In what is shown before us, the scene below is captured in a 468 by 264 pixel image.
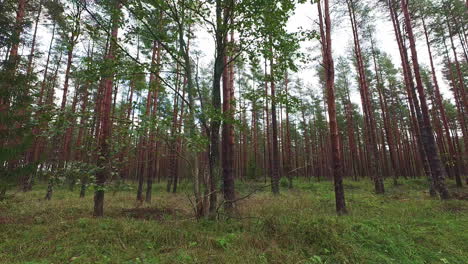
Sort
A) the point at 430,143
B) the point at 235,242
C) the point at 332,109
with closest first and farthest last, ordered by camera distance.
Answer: the point at 235,242 < the point at 332,109 < the point at 430,143

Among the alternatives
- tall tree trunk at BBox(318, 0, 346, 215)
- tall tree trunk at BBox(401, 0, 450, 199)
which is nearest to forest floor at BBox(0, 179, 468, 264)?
tall tree trunk at BBox(318, 0, 346, 215)

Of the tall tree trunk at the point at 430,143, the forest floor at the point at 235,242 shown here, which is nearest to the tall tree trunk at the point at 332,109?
the forest floor at the point at 235,242

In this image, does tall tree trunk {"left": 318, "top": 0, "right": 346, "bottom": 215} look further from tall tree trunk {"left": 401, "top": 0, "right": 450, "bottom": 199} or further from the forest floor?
tall tree trunk {"left": 401, "top": 0, "right": 450, "bottom": 199}

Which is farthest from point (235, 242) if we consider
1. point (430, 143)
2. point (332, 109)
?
point (430, 143)

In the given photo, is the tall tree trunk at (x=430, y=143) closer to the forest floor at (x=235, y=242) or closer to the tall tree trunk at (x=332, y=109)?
the forest floor at (x=235, y=242)

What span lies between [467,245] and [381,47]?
1798 centimetres

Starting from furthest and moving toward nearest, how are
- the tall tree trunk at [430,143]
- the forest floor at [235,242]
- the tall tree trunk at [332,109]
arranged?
the tall tree trunk at [430,143]
the tall tree trunk at [332,109]
the forest floor at [235,242]

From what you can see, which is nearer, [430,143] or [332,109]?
[332,109]

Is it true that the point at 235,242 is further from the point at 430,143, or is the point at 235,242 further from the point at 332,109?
the point at 430,143

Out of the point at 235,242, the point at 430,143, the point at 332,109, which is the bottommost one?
the point at 235,242

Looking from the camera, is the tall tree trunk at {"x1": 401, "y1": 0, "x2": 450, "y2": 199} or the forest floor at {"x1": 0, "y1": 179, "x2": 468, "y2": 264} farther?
the tall tree trunk at {"x1": 401, "y1": 0, "x2": 450, "y2": 199}

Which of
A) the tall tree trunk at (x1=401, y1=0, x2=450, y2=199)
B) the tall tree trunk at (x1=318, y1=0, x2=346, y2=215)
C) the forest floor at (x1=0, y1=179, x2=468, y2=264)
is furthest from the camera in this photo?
the tall tree trunk at (x1=401, y1=0, x2=450, y2=199)

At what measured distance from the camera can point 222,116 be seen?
4941 millimetres

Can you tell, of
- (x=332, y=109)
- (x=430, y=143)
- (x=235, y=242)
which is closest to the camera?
(x=235, y=242)
